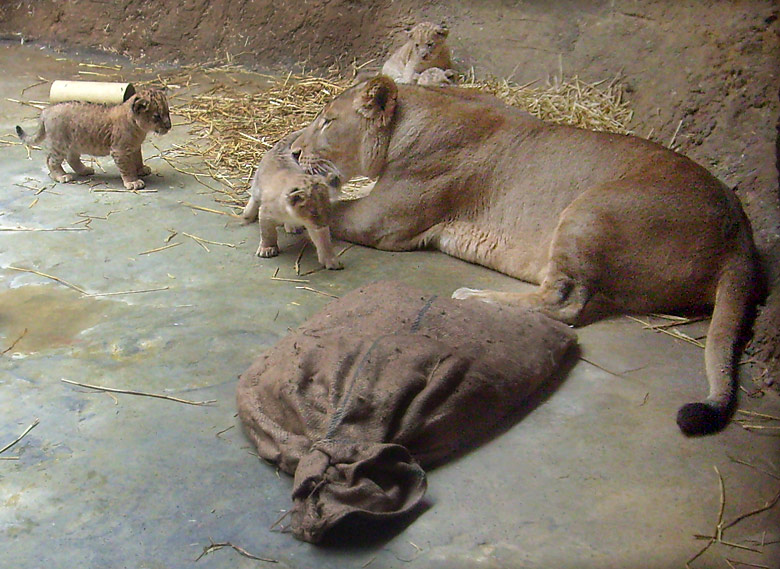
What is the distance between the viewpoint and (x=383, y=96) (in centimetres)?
571

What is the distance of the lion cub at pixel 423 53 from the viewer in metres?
8.26

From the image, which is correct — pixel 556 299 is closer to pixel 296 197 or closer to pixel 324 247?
pixel 324 247

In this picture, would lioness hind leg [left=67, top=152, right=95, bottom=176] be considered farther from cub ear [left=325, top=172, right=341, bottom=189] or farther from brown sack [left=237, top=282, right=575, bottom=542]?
brown sack [left=237, top=282, right=575, bottom=542]

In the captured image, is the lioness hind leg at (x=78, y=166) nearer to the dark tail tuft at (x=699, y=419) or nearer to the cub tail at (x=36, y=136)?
the cub tail at (x=36, y=136)

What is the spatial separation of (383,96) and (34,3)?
7.25 m

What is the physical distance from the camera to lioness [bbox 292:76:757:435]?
15.3 ft

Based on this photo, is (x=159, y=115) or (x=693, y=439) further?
(x=159, y=115)

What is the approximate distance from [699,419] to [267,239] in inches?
122

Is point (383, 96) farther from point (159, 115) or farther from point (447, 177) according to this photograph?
point (159, 115)

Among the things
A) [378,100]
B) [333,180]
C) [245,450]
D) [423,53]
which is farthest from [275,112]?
[245,450]

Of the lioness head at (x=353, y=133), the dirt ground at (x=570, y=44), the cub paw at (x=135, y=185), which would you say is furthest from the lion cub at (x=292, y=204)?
the dirt ground at (x=570, y=44)

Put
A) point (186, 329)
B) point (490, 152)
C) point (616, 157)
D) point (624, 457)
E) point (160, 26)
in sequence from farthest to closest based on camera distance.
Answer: point (160, 26), point (490, 152), point (616, 157), point (186, 329), point (624, 457)

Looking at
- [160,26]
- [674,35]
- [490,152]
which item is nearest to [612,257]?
[490,152]

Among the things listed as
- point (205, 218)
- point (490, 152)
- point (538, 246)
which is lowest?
point (205, 218)
